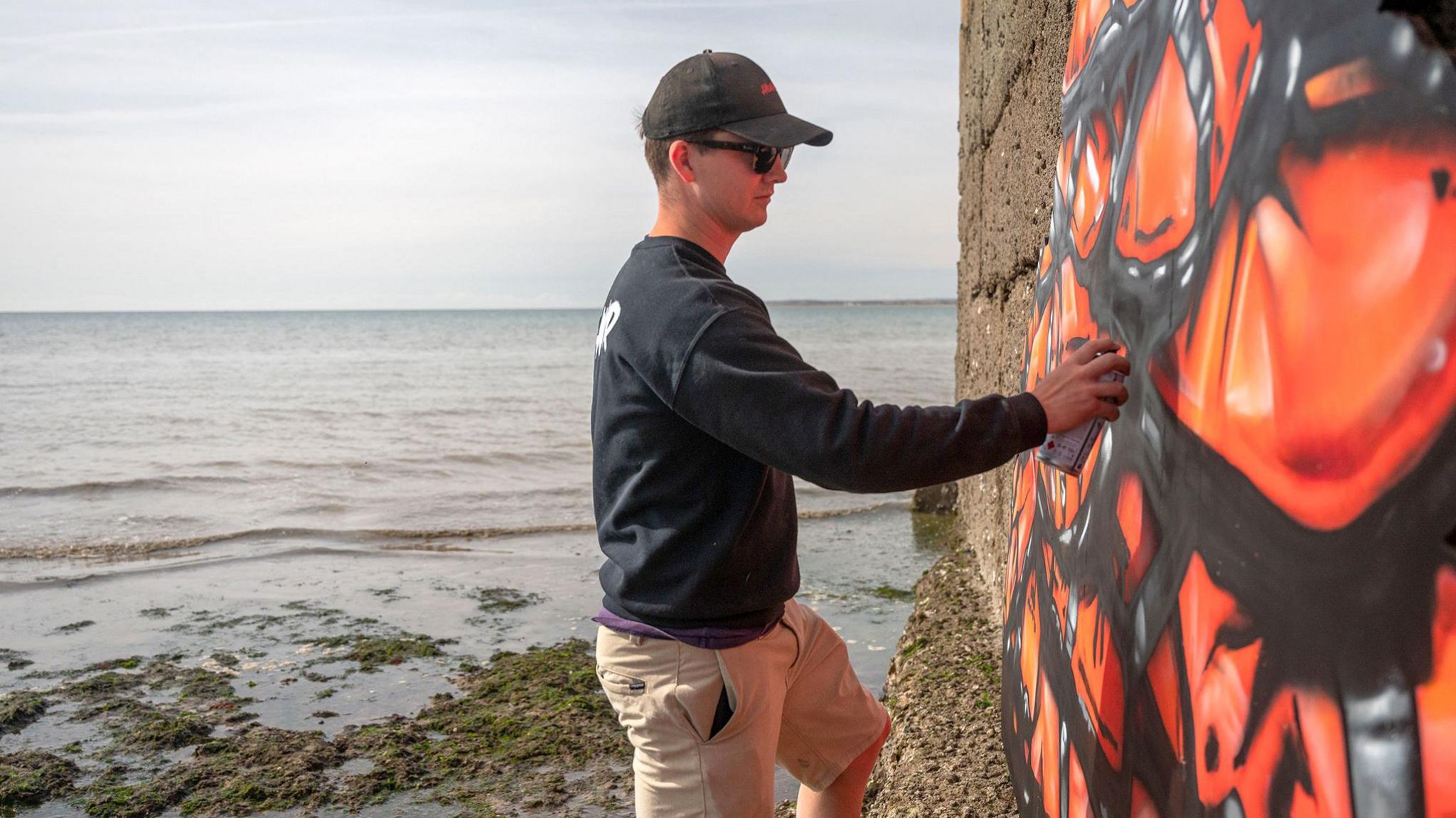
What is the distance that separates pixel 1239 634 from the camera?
1347 mm

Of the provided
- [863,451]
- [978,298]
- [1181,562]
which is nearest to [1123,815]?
[1181,562]

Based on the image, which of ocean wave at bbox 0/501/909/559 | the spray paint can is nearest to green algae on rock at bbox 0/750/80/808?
the spray paint can

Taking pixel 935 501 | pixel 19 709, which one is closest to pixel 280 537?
pixel 19 709

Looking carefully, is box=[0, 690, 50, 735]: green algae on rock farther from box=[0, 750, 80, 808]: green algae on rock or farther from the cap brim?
the cap brim

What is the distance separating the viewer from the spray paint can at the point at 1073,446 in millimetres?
2004

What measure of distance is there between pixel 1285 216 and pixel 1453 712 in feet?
1.83

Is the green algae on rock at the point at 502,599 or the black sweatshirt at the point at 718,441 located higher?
the black sweatshirt at the point at 718,441

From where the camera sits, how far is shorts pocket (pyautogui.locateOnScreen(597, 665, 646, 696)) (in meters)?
2.30

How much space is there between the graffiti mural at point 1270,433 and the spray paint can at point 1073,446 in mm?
46

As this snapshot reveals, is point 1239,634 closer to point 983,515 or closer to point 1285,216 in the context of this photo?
point 1285,216

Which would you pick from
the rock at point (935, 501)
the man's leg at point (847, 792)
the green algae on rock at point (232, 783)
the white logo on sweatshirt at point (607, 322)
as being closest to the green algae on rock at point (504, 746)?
the green algae on rock at point (232, 783)

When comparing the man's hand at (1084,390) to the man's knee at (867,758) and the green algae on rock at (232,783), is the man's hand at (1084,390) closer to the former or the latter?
the man's knee at (867,758)

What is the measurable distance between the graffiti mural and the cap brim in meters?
0.55

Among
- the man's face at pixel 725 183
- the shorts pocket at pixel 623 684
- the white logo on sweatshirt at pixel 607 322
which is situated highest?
the man's face at pixel 725 183
